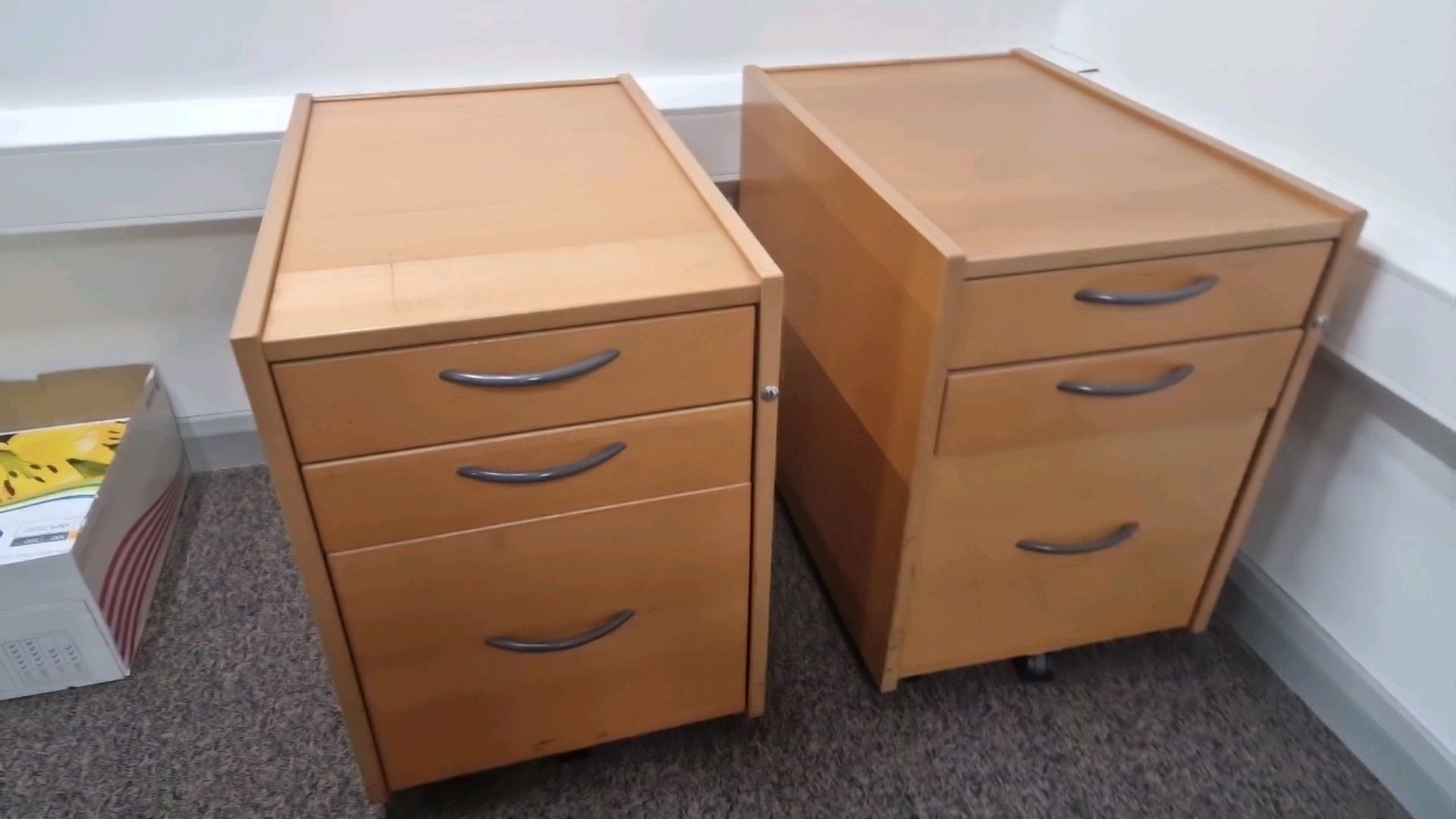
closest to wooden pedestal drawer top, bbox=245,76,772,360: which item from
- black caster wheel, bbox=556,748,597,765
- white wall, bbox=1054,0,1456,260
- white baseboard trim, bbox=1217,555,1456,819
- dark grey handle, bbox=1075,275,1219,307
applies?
dark grey handle, bbox=1075,275,1219,307

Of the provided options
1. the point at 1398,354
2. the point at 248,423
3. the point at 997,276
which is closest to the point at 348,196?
the point at 997,276

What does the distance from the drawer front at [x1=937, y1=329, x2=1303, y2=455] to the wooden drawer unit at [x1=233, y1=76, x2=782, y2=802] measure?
207mm

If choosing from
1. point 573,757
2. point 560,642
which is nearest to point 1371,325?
point 560,642

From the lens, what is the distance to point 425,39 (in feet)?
4.25

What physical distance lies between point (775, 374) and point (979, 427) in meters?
0.24

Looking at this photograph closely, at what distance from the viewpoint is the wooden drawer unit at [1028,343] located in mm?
900

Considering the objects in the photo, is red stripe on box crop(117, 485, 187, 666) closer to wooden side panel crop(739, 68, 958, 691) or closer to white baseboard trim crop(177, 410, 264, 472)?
white baseboard trim crop(177, 410, 264, 472)

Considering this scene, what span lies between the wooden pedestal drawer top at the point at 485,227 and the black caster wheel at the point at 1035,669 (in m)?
0.69

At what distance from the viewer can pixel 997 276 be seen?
856mm

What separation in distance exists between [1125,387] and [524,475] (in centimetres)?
60

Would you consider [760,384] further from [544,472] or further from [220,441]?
[220,441]

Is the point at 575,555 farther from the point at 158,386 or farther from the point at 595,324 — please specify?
the point at 158,386

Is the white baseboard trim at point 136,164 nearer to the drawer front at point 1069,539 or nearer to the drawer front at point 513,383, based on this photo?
the drawer front at point 513,383

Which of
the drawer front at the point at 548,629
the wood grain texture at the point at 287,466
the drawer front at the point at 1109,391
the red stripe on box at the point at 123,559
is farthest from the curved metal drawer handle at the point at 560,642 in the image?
the red stripe on box at the point at 123,559
